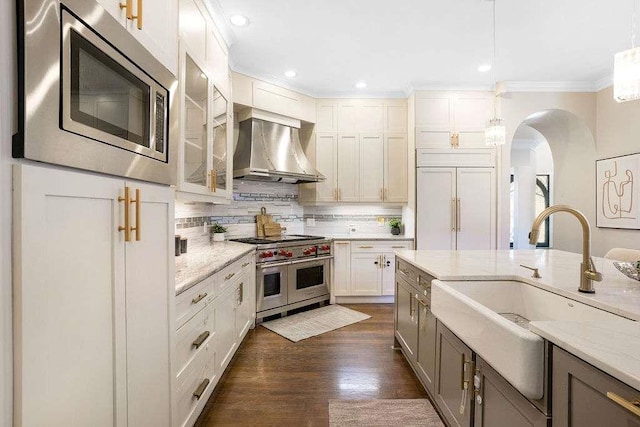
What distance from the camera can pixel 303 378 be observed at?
89.5 inches

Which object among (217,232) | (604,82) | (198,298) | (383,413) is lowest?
(383,413)

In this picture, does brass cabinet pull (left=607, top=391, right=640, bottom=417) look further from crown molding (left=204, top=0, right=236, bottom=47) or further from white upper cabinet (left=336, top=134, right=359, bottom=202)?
white upper cabinet (left=336, top=134, right=359, bottom=202)

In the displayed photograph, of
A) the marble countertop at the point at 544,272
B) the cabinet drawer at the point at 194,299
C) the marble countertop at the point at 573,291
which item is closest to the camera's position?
the marble countertop at the point at 573,291

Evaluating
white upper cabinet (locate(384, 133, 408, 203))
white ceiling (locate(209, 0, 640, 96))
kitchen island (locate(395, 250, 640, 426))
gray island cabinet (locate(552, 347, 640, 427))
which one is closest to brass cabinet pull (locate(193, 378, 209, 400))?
kitchen island (locate(395, 250, 640, 426))

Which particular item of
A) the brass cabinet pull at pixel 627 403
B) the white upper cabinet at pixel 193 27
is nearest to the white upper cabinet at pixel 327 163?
the white upper cabinet at pixel 193 27

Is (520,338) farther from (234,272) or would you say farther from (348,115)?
(348,115)

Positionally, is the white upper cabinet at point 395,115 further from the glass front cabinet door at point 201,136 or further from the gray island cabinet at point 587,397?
the gray island cabinet at point 587,397

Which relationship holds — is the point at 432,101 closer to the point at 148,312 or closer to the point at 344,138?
the point at 344,138

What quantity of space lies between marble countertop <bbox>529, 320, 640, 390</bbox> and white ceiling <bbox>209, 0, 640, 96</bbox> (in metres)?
2.46

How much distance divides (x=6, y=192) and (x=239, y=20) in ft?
8.41

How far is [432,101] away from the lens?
3.99 meters

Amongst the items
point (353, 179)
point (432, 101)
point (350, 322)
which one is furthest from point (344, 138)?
point (350, 322)

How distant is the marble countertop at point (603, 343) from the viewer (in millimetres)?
669

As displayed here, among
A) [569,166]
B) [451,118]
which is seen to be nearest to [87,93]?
[451,118]
